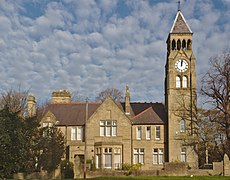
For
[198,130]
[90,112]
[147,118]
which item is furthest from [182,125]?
[90,112]

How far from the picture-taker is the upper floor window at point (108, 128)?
52.5m

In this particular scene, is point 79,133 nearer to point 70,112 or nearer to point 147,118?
point 70,112

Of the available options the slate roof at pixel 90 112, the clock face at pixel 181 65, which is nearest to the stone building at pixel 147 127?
the clock face at pixel 181 65

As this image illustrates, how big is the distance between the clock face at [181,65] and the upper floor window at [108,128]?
11422 mm

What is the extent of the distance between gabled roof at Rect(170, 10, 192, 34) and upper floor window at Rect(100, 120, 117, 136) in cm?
1529

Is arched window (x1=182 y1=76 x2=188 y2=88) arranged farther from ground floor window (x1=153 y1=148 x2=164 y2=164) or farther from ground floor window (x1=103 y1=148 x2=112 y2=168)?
ground floor window (x1=103 y1=148 x2=112 y2=168)

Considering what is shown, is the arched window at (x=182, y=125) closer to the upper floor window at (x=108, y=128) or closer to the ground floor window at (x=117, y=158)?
the ground floor window at (x=117, y=158)

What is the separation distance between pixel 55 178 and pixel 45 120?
1200 cm

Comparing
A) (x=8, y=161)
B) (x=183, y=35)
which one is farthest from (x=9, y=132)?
(x=183, y=35)

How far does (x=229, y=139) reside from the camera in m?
40.9

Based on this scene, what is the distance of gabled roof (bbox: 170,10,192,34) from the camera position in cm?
5322

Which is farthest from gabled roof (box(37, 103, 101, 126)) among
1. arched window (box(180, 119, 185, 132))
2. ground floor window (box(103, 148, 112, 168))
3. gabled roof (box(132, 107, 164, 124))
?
arched window (box(180, 119, 185, 132))

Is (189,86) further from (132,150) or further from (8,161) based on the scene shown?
(8,161)

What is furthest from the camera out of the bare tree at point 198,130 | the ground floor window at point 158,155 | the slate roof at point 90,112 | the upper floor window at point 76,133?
the upper floor window at point 76,133
